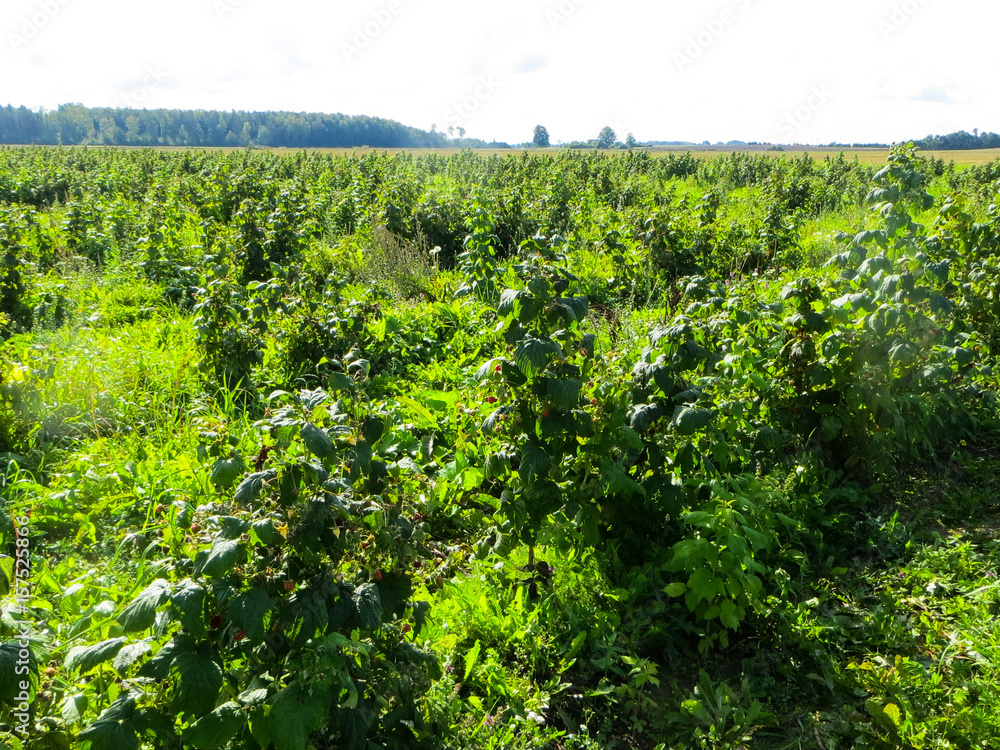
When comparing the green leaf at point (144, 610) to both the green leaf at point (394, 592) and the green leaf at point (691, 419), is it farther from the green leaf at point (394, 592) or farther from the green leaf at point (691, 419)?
the green leaf at point (691, 419)

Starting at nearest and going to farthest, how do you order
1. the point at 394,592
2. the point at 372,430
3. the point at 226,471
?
the point at 226,471 < the point at 394,592 < the point at 372,430

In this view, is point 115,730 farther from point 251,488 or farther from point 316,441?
point 316,441

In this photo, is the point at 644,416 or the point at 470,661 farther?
the point at 644,416

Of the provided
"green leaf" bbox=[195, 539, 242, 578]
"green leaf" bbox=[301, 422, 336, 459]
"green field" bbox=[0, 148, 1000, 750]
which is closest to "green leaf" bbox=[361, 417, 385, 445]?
"green field" bbox=[0, 148, 1000, 750]

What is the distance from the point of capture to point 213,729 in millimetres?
1570

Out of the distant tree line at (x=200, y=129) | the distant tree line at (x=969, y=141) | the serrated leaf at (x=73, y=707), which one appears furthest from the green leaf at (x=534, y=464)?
the distant tree line at (x=200, y=129)

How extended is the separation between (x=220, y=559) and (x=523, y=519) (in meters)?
1.54

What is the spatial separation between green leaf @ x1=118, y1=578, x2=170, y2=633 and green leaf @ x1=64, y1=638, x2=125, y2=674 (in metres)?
0.06

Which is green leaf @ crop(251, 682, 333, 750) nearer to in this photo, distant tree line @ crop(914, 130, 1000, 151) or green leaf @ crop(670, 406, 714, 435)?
green leaf @ crop(670, 406, 714, 435)

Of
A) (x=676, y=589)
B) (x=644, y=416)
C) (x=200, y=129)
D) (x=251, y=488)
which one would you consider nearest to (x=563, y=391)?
(x=644, y=416)

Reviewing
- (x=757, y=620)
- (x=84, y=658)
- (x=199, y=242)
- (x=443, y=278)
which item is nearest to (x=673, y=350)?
(x=757, y=620)

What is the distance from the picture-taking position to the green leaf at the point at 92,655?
152cm

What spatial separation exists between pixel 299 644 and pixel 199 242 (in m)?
9.04

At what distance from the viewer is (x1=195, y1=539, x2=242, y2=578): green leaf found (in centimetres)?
154
